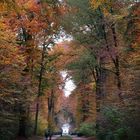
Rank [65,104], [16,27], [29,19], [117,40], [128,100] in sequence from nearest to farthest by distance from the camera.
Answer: [128,100] → [117,40] → [16,27] → [29,19] → [65,104]

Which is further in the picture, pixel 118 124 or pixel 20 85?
pixel 20 85

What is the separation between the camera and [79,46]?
3316cm

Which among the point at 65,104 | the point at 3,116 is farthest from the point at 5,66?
the point at 65,104

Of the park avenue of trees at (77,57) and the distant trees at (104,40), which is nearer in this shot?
the park avenue of trees at (77,57)

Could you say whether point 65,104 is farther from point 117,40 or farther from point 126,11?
point 126,11

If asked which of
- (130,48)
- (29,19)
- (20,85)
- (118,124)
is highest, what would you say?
(29,19)

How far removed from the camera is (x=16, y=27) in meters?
30.6

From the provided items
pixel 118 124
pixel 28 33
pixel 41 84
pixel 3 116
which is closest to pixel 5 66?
pixel 3 116

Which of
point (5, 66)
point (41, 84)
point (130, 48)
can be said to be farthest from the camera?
point (41, 84)

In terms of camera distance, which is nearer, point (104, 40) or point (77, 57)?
point (104, 40)

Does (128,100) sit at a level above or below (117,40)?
below

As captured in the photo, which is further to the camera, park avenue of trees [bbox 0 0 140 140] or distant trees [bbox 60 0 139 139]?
distant trees [bbox 60 0 139 139]

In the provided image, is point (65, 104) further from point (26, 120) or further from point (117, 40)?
point (117, 40)

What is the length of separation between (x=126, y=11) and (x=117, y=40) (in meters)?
6.59
